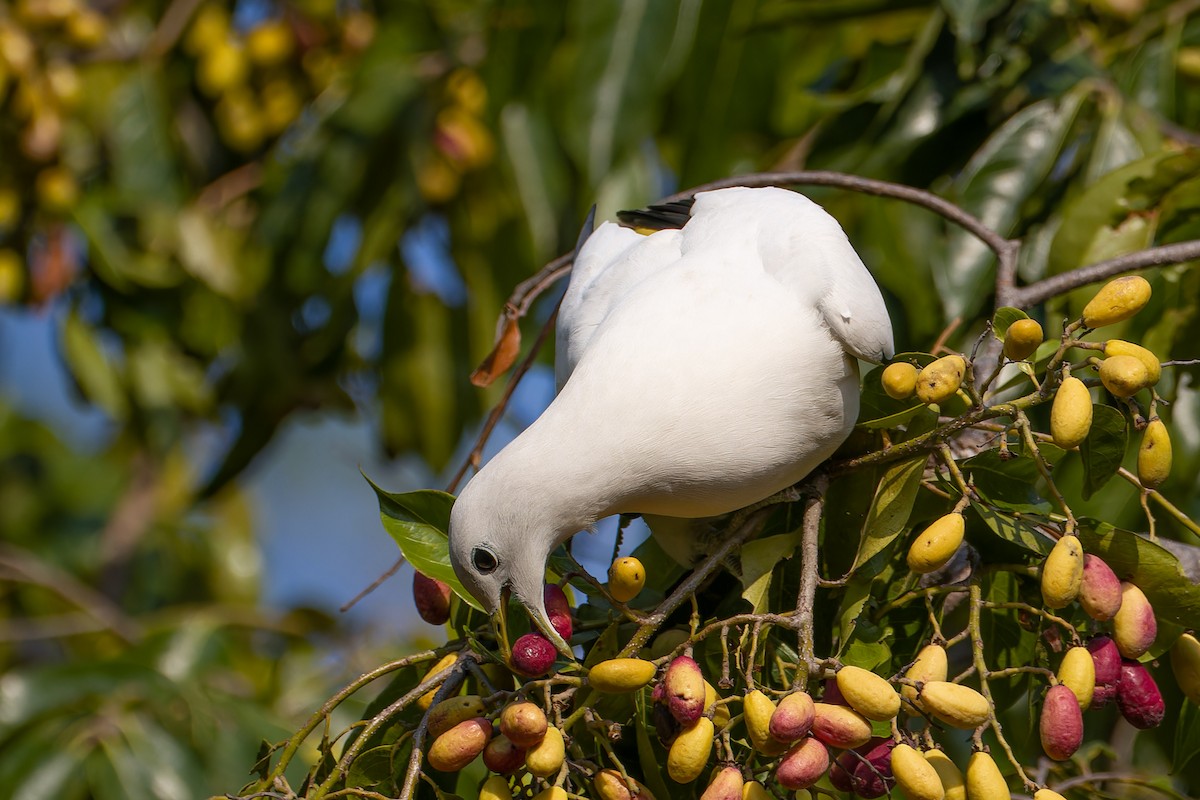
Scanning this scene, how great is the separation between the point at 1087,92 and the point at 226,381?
3210mm

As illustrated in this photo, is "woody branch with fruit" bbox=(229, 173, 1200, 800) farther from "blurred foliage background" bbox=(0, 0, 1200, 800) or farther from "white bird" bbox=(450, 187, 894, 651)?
"blurred foliage background" bbox=(0, 0, 1200, 800)

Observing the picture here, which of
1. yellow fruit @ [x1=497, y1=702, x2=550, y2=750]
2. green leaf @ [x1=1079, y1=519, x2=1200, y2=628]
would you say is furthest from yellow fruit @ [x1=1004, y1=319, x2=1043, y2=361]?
yellow fruit @ [x1=497, y1=702, x2=550, y2=750]

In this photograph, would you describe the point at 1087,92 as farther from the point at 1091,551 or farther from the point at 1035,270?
the point at 1091,551

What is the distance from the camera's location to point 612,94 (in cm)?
283

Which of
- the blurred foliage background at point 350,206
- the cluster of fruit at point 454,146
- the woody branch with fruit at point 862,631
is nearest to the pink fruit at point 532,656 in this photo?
the woody branch with fruit at point 862,631

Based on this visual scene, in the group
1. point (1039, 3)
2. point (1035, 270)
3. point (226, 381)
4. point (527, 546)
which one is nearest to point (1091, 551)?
point (527, 546)

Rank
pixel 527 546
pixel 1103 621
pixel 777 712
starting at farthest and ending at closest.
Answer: pixel 527 546 → pixel 1103 621 → pixel 777 712

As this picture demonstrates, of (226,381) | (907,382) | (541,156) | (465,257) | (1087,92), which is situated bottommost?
(226,381)

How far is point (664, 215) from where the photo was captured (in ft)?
6.48

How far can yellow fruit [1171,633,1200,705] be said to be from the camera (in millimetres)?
1473

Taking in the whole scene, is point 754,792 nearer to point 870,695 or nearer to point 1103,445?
point 870,695

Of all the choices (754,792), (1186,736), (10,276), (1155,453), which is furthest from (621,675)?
(10,276)

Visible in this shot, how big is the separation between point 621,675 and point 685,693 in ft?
0.23

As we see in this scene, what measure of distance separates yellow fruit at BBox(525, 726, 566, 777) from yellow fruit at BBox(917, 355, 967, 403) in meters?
0.52
